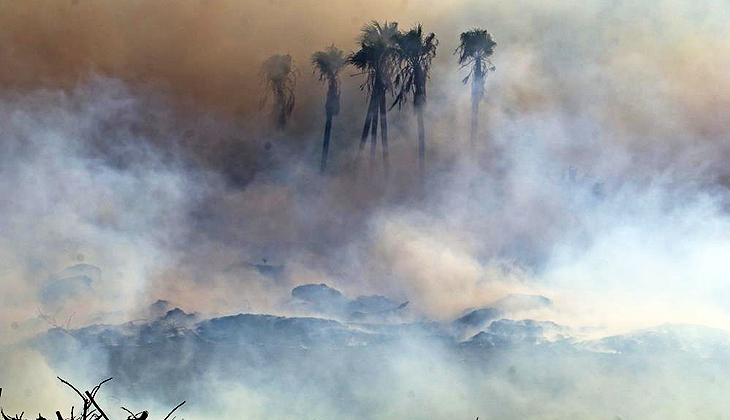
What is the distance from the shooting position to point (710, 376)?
3278cm

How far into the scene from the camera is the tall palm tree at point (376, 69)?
120ft

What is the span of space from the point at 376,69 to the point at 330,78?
82.2 inches

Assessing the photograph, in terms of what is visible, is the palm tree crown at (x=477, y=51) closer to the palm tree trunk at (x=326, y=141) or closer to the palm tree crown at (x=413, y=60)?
the palm tree crown at (x=413, y=60)

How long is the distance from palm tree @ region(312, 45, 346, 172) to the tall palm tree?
62 cm

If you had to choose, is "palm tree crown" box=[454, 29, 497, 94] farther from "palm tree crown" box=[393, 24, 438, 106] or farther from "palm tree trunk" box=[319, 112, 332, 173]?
"palm tree trunk" box=[319, 112, 332, 173]

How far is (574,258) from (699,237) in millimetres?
5238

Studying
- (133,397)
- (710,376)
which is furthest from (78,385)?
(710,376)

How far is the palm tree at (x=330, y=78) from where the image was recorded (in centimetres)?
3728

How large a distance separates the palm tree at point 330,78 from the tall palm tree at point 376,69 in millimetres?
617

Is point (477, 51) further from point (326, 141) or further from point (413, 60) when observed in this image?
point (326, 141)

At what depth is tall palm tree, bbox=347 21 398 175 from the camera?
36.5 meters

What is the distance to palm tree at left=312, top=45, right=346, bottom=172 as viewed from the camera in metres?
37.3

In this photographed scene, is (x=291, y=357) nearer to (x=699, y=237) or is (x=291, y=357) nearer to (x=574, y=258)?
(x=574, y=258)

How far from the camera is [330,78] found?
3753cm
